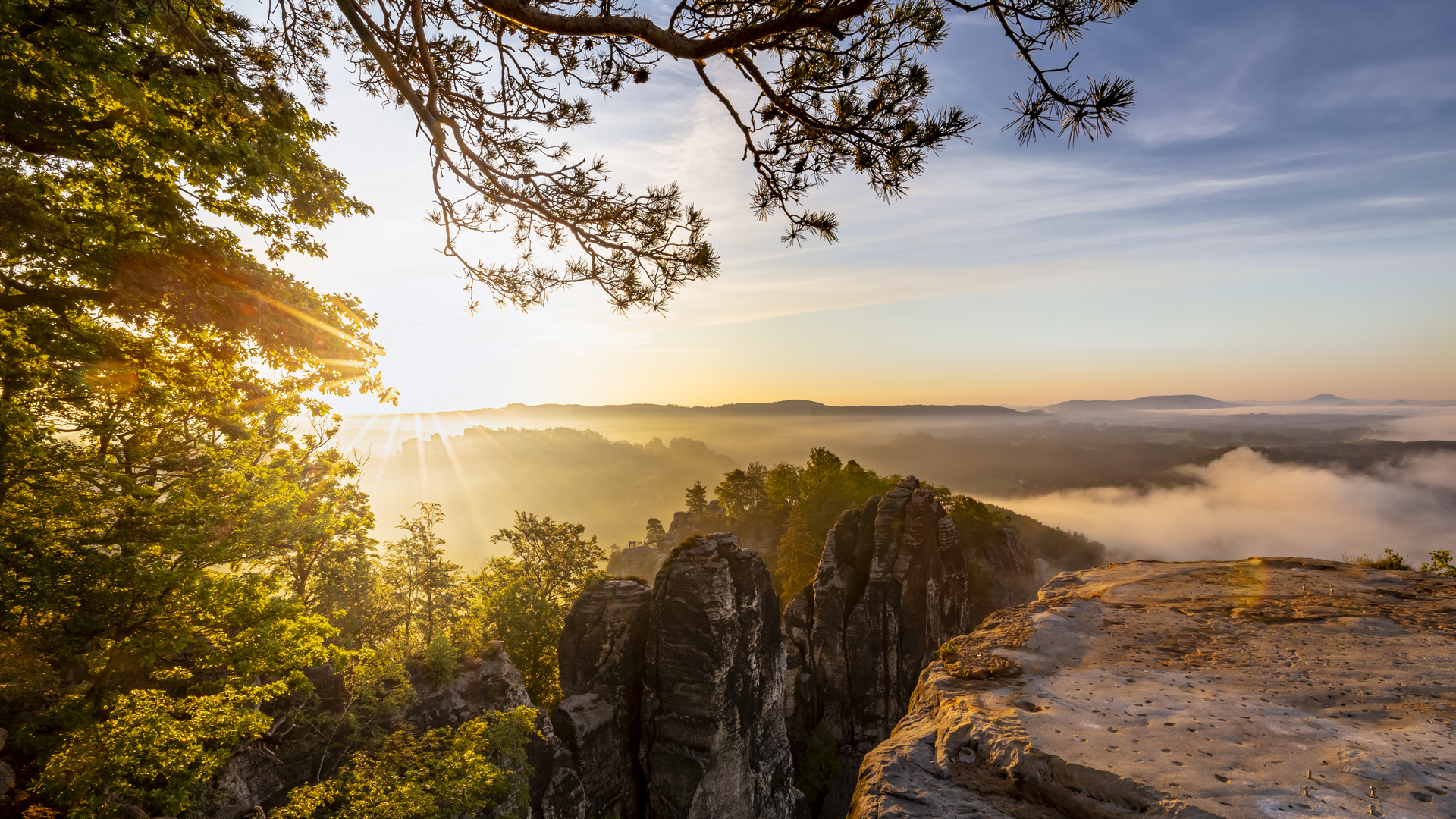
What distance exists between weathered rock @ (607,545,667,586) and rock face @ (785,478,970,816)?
2907cm

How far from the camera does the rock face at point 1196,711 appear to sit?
148 inches

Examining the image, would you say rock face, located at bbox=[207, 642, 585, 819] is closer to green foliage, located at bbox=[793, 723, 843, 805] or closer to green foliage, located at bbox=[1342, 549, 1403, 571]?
green foliage, located at bbox=[793, 723, 843, 805]

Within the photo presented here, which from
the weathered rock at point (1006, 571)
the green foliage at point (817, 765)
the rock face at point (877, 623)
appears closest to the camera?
the green foliage at point (817, 765)

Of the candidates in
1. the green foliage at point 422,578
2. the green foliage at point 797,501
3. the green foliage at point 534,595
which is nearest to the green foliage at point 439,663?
the green foliage at point 534,595

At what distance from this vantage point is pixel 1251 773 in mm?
3857

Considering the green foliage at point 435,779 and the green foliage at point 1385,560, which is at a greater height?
the green foliage at point 1385,560

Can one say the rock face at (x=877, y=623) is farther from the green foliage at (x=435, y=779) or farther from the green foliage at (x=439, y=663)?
the green foliage at (x=439, y=663)

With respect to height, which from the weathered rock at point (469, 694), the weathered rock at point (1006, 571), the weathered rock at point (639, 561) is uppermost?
the weathered rock at point (469, 694)

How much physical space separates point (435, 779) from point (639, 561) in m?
50.5

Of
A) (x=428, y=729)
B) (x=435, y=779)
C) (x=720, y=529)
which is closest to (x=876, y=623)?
(x=428, y=729)

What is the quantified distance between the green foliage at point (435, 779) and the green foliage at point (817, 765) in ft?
67.9

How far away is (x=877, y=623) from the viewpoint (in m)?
33.8

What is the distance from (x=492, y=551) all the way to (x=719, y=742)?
190 metres

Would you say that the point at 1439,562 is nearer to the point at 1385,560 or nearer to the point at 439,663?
Answer: the point at 1385,560
